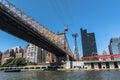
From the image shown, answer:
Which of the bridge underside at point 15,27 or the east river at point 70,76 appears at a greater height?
the bridge underside at point 15,27

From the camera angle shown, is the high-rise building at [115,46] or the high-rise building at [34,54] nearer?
the high-rise building at [34,54]

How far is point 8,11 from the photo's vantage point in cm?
3756

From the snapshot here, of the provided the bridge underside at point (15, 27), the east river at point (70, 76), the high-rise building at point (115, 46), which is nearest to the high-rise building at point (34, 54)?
the high-rise building at point (115, 46)

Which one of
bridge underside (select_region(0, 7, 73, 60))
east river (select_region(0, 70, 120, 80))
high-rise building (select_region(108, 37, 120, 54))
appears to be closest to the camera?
east river (select_region(0, 70, 120, 80))

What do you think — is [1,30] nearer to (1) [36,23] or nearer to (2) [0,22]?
(2) [0,22]

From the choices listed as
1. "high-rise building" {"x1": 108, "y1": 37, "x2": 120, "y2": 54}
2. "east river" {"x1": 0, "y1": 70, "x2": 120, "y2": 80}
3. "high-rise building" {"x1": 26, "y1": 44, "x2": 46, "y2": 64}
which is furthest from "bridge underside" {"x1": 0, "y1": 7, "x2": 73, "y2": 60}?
"high-rise building" {"x1": 108, "y1": 37, "x2": 120, "y2": 54}

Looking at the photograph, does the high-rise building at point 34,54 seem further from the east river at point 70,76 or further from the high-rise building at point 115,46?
the east river at point 70,76

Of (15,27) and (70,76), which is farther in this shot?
(15,27)

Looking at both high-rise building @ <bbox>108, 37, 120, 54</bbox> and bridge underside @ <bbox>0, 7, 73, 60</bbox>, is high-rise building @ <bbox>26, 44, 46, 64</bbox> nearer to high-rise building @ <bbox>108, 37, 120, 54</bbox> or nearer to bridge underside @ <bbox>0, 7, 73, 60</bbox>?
high-rise building @ <bbox>108, 37, 120, 54</bbox>

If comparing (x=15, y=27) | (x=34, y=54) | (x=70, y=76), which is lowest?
(x=70, y=76)

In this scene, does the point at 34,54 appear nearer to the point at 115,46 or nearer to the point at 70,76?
the point at 115,46

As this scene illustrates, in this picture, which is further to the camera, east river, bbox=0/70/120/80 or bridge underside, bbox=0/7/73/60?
bridge underside, bbox=0/7/73/60

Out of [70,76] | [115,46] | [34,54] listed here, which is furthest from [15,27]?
[115,46]

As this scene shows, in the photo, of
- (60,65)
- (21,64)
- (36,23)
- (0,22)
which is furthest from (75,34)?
(0,22)
